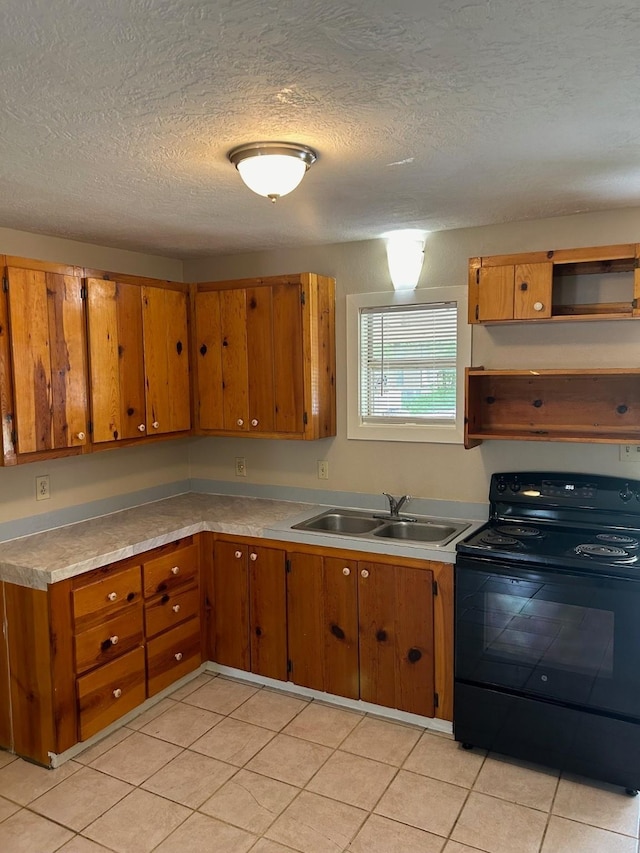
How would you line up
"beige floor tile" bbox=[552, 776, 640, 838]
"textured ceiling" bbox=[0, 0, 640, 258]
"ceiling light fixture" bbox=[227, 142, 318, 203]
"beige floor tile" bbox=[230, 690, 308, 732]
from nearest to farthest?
"textured ceiling" bbox=[0, 0, 640, 258] < "ceiling light fixture" bbox=[227, 142, 318, 203] < "beige floor tile" bbox=[552, 776, 640, 838] < "beige floor tile" bbox=[230, 690, 308, 732]

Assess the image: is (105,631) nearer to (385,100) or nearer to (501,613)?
(501,613)

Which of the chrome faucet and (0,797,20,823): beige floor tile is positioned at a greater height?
the chrome faucet

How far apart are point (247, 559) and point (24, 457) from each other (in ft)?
3.80

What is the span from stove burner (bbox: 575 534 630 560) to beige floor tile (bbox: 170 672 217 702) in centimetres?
199

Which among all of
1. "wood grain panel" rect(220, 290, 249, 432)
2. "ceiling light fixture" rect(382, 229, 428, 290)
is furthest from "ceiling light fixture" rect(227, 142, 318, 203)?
"wood grain panel" rect(220, 290, 249, 432)

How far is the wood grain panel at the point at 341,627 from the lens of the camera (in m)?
2.98

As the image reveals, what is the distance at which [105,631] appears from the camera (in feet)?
9.16

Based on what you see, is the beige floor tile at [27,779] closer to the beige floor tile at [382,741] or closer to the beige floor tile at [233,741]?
the beige floor tile at [233,741]

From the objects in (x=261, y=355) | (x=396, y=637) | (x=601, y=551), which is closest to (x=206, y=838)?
(x=396, y=637)

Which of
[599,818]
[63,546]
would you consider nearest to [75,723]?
[63,546]

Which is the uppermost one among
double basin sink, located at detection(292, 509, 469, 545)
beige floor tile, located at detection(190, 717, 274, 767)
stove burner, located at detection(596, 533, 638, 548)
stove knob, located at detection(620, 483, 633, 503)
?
stove knob, located at detection(620, 483, 633, 503)

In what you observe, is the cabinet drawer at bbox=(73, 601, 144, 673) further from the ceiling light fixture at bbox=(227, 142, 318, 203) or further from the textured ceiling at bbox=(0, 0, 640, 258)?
the ceiling light fixture at bbox=(227, 142, 318, 203)

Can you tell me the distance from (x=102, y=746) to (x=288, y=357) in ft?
6.55

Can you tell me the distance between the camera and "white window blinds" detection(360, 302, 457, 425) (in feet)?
10.7
